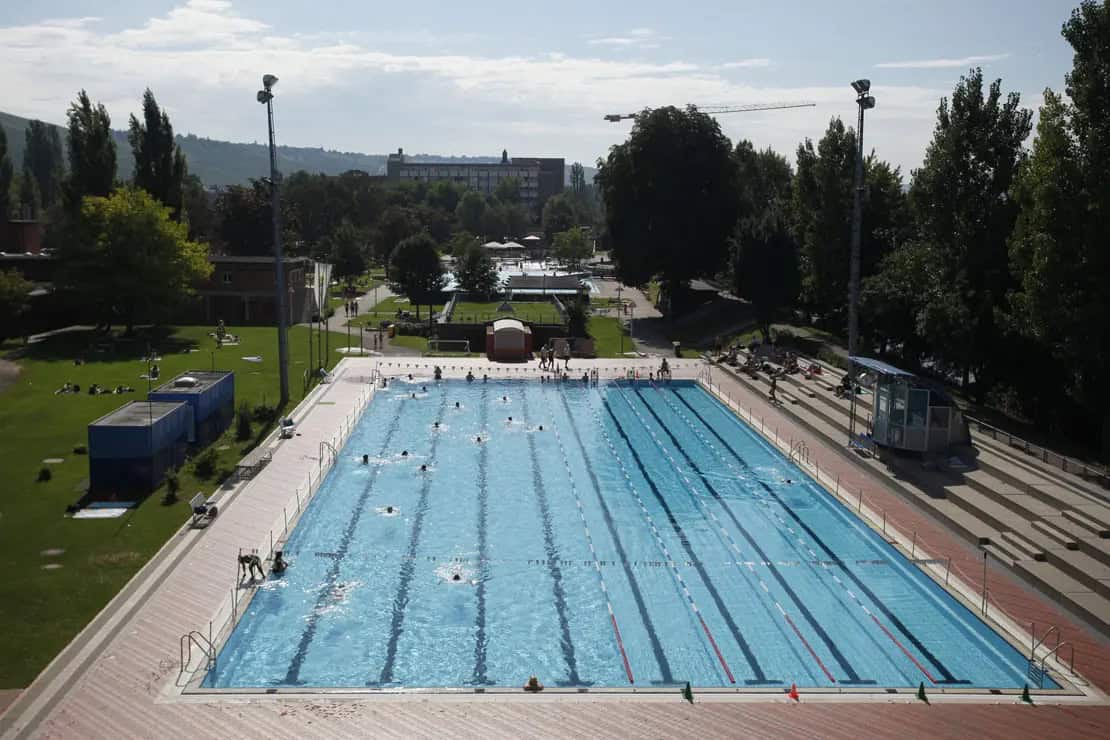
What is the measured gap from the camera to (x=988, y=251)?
104 feet

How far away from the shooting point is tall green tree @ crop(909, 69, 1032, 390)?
1249 inches

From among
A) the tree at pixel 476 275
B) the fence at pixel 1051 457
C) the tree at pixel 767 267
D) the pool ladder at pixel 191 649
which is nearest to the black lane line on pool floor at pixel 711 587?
the pool ladder at pixel 191 649

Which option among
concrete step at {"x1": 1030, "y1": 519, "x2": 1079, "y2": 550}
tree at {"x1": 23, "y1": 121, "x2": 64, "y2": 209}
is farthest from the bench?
tree at {"x1": 23, "y1": 121, "x2": 64, "y2": 209}

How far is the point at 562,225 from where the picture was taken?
480ft

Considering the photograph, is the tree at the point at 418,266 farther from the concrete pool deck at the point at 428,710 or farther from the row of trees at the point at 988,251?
the concrete pool deck at the point at 428,710

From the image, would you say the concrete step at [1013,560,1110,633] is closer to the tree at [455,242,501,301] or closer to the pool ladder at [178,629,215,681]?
the pool ladder at [178,629,215,681]

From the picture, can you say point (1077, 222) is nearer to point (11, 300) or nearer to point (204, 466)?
point (204, 466)

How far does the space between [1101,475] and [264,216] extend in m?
72.0

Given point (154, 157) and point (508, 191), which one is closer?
point (154, 157)

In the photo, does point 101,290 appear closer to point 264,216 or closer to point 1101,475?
point 264,216

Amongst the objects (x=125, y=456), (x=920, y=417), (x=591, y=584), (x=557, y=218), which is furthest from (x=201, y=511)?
(x=557, y=218)

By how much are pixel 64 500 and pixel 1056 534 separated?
75.4 ft

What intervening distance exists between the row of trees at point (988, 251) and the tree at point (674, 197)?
19.3 ft

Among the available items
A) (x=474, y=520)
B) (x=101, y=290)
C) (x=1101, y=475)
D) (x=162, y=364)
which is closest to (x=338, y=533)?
(x=474, y=520)
